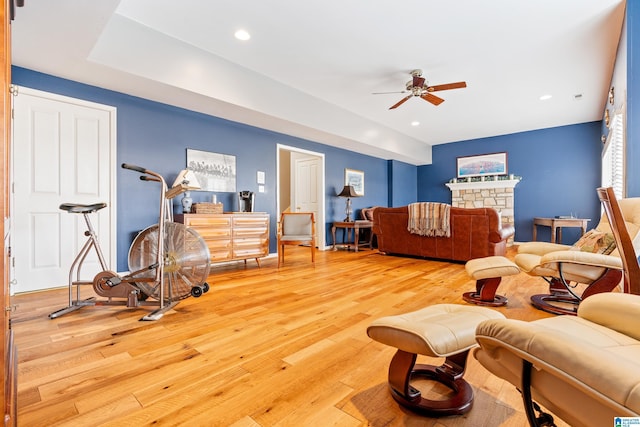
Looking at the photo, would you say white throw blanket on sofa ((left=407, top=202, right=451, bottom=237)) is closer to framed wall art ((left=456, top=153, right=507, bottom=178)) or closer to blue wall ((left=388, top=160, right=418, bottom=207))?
blue wall ((left=388, top=160, right=418, bottom=207))

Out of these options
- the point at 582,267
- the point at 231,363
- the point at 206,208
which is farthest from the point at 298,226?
the point at 582,267

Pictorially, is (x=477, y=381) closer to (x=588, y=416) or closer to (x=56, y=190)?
(x=588, y=416)

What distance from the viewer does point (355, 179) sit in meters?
7.23

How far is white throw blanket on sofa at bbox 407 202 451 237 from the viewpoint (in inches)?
180

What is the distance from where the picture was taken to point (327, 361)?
1621mm

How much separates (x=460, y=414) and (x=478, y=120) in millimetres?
6506

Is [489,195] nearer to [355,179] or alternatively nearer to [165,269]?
[355,179]

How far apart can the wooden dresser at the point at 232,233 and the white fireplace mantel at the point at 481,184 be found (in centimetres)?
594

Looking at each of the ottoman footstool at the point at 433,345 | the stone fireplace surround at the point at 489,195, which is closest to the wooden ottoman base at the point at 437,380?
the ottoman footstool at the point at 433,345

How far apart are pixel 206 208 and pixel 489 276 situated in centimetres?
331

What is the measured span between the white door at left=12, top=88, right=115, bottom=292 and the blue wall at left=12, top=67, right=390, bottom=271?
12cm

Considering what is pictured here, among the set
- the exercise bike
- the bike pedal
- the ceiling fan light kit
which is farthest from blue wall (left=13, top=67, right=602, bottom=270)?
the ceiling fan light kit

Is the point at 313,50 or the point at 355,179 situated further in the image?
the point at 355,179

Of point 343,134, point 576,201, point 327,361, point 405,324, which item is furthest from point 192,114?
point 576,201
